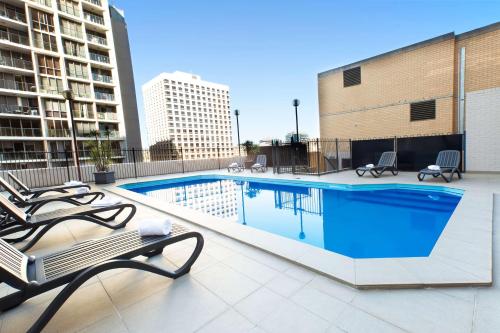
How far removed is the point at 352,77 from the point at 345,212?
32.5ft

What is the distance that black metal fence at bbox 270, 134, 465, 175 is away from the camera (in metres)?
8.90

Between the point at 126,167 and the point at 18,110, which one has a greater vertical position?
the point at 18,110

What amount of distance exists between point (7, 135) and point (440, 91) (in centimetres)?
3072

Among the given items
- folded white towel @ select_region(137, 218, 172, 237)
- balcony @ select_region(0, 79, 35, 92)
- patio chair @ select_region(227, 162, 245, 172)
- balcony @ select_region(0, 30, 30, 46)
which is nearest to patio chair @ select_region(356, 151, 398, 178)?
patio chair @ select_region(227, 162, 245, 172)

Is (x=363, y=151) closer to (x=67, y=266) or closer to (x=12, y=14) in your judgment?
(x=67, y=266)

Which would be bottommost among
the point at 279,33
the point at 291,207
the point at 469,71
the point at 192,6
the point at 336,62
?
the point at 291,207

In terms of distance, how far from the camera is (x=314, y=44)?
13977 mm

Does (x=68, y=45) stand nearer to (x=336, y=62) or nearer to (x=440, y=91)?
(x=336, y=62)

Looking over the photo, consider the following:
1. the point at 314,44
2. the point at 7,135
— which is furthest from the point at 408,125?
the point at 7,135

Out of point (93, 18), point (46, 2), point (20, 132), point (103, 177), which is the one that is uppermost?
point (93, 18)

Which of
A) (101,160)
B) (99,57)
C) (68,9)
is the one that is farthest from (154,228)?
(68,9)

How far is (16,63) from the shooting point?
1966 cm

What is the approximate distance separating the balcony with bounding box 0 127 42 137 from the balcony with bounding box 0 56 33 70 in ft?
17.8

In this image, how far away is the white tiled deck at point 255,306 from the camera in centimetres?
155
